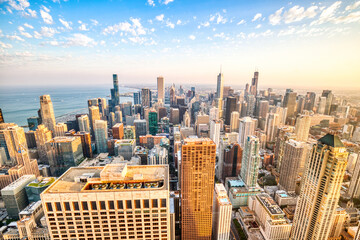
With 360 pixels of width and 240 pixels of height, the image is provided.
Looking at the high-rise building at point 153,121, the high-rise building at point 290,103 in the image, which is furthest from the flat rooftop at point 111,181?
the high-rise building at point 290,103

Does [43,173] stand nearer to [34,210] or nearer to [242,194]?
[34,210]

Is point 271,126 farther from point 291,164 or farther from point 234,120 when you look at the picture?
point 291,164

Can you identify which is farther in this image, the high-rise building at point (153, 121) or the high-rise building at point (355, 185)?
the high-rise building at point (153, 121)

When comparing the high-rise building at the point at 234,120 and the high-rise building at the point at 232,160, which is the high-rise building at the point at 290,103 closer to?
the high-rise building at the point at 234,120

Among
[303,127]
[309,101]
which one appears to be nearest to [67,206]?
[303,127]

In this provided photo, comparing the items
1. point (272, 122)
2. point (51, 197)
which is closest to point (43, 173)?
point (51, 197)

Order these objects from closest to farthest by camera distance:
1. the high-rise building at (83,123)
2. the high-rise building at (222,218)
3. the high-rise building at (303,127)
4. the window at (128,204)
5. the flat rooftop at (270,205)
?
the window at (128,204) → the high-rise building at (222,218) → the flat rooftop at (270,205) → the high-rise building at (303,127) → the high-rise building at (83,123)
